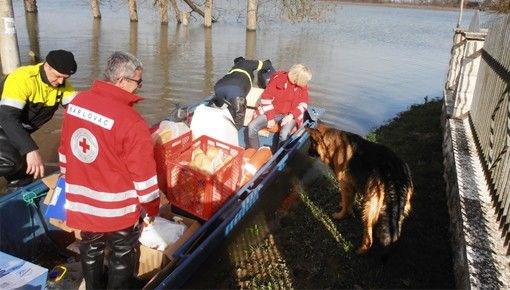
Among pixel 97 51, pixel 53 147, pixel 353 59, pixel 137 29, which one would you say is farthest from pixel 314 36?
pixel 53 147

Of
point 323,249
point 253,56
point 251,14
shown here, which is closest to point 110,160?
point 323,249

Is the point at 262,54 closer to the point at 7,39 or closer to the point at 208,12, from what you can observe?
the point at 208,12

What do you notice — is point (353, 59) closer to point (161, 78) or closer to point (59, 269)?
point (161, 78)

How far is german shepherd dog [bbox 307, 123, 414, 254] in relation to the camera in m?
4.18

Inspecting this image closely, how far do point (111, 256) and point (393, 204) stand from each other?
286cm

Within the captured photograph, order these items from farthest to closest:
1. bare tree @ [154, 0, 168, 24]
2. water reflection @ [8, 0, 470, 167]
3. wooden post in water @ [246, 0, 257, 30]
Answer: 1. wooden post in water @ [246, 0, 257, 30]
2. bare tree @ [154, 0, 168, 24]
3. water reflection @ [8, 0, 470, 167]

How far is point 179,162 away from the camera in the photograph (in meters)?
4.64

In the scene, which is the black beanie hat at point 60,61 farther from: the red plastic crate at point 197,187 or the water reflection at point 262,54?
the water reflection at point 262,54

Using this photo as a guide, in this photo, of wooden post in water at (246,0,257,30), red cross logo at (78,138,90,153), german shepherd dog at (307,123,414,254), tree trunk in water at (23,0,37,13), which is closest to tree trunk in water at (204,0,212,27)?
wooden post in water at (246,0,257,30)

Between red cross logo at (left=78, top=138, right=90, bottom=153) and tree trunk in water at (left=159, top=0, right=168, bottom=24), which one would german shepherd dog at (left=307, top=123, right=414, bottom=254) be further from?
tree trunk in water at (left=159, top=0, right=168, bottom=24)

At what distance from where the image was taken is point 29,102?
415 centimetres

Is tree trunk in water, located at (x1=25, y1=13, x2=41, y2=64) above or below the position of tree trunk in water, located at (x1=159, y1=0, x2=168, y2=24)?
below

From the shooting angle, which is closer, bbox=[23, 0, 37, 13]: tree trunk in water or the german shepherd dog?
the german shepherd dog

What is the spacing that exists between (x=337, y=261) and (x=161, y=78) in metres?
10.1
